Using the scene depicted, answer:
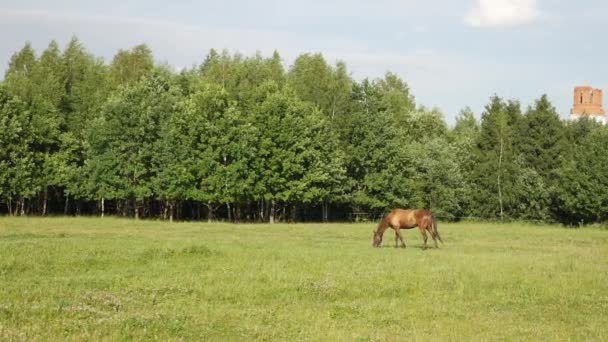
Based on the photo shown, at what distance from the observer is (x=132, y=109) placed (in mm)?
60344

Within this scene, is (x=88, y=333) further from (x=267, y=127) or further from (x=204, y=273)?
(x=267, y=127)

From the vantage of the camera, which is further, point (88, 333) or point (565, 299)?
point (565, 299)

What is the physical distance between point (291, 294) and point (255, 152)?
141 ft

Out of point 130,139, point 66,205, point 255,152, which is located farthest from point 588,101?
point 66,205

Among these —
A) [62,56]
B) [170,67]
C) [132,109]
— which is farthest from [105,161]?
[170,67]

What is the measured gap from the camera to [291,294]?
1745 centimetres

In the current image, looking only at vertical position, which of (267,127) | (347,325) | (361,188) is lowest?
(347,325)

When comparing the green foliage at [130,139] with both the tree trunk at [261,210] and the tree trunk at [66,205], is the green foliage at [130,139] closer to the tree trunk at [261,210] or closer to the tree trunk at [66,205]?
the tree trunk at [66,205]

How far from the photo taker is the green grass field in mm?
12859

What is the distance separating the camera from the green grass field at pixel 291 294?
12.9 metres

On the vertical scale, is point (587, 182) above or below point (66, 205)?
above

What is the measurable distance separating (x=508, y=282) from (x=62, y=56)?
63.6 meters

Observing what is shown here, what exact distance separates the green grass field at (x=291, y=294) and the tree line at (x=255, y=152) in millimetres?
32235

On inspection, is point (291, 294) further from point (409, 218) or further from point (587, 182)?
point (587, 182)
